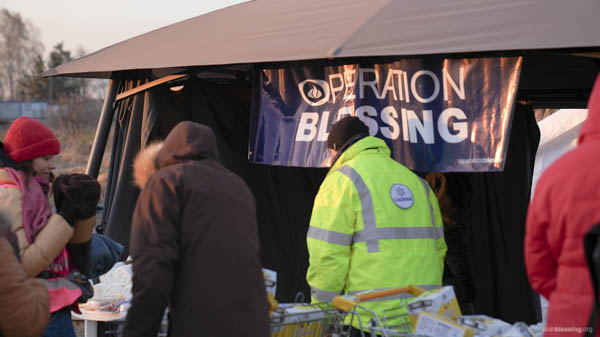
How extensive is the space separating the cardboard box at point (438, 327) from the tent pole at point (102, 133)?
395cm

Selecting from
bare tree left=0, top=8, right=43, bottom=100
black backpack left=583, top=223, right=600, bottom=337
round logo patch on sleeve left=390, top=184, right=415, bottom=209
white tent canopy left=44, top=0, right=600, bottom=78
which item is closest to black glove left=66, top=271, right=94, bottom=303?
round logo patch on sleeve left=390, top=184, right=415, bottom=209

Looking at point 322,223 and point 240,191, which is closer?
point 240,191

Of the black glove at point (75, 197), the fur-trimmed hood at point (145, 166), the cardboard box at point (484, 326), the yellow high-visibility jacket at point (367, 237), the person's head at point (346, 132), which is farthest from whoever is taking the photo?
the person's head at point (346, 132)

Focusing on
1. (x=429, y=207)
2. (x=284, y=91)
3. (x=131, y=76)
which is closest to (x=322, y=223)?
(x=429, y=207)

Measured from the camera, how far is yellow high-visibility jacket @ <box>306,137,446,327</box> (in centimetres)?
412

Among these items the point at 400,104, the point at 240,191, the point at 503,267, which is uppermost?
the point at 400,104

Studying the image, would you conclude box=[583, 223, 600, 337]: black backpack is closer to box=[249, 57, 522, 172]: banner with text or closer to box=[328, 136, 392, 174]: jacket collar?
box=[328, 136, 392, 174]: jacket collar

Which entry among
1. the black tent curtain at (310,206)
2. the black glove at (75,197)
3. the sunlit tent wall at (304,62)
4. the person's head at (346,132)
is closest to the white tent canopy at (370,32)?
the sunlit tent wall at (304,62)

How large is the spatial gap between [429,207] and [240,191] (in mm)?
1385

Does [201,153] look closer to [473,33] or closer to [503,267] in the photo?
[473,33]

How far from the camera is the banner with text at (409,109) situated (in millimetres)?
5094

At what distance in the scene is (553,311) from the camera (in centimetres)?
291

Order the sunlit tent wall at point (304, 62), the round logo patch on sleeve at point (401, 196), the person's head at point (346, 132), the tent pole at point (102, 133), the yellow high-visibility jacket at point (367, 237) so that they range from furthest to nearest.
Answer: the tent pole at point (102, 133)
the sunlit tent wall at point (304, 62)
the person's head at point (346, 132)
the round logo patch on sleeve at point (401, 196)
the yellow high-visibility jacket at point (367, 237)

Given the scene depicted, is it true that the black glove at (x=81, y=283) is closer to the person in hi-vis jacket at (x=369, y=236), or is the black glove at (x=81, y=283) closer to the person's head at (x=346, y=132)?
the person in hi-vis jacket at (x=369, y=236)
